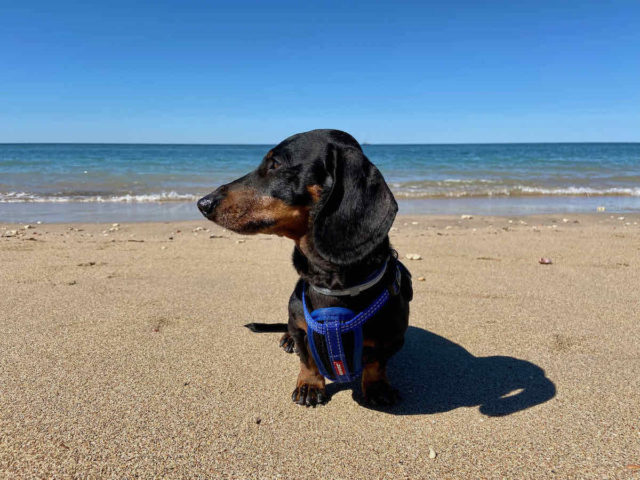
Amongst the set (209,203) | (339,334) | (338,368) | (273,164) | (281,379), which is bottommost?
(281,379)

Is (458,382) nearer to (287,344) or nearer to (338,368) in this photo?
(338,368)

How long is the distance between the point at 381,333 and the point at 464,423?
1.94ft

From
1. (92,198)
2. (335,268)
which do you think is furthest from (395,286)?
(92,198)

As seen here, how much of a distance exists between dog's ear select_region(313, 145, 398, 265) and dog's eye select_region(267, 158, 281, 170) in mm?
336

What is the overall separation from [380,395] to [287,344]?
0.85 meters

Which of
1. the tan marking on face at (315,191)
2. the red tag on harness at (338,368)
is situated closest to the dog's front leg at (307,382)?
the red tag on harness at (338,368)

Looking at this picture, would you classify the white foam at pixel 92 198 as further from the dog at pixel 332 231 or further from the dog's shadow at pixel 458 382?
the dog at pixel 332 231

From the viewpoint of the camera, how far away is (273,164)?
226 centimetres

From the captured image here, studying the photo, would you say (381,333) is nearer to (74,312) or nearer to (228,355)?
(228,355)

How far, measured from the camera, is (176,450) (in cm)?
193

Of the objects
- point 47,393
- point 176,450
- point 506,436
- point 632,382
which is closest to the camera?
point 176,450

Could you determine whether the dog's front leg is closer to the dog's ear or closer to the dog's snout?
the dog's ear

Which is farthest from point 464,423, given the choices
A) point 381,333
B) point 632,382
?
point 632,382

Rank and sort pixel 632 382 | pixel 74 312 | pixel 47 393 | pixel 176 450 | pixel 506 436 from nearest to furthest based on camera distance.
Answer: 1. pixel 176 450
2. pixel 506 436
3. pixel 47 393
4. pixel 632 382
5. pixel 74 312
